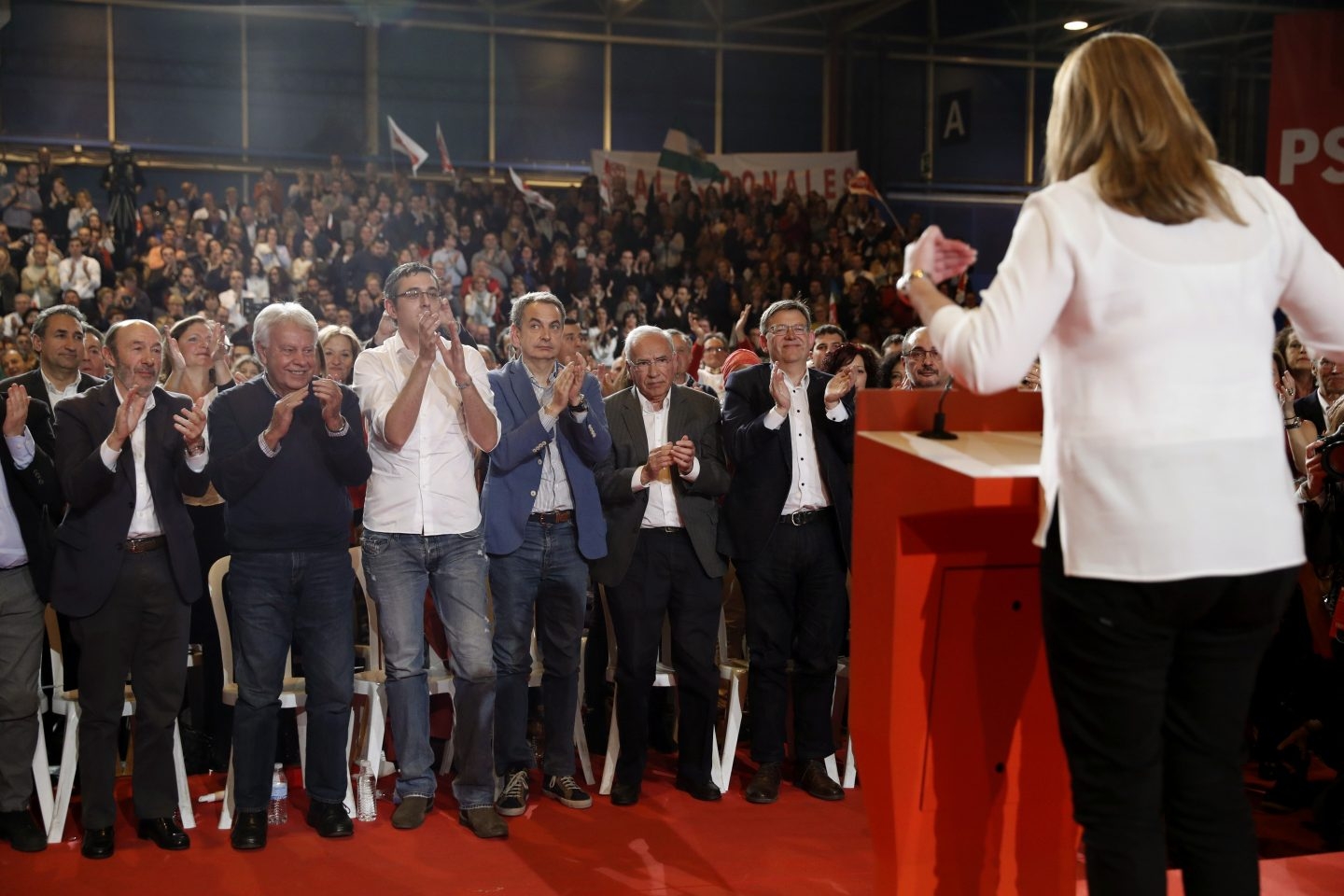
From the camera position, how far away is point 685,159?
1523 centimetres

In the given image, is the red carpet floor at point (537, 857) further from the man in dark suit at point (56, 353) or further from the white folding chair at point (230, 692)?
the man in dark suit at point (56, 353)

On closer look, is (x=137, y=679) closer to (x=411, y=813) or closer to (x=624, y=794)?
(x=411, y=813)

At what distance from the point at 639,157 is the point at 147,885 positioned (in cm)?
1246

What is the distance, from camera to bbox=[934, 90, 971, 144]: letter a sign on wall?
1769 cm

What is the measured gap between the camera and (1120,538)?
1.82 meters

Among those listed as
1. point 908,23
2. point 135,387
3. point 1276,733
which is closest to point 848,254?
point 908,23

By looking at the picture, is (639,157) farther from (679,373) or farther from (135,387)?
(135,387)

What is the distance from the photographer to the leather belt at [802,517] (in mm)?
4859

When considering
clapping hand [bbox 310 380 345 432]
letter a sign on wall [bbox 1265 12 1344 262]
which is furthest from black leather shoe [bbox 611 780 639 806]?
letter a sign on wall [bbox 1265 12 1344 262]

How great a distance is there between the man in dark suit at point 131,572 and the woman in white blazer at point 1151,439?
120 inches

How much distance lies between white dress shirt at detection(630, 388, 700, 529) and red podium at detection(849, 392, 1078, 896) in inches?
90.1

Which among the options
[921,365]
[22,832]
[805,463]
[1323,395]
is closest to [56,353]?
[22,832]

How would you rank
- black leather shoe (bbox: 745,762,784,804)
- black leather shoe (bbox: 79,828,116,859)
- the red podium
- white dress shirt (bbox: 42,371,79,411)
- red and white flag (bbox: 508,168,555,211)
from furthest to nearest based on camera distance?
1. red and white flag (bbox: 508,168,555,211)
2. white dress shirt (bbox: 42,371,79,411)
3. black leather shoe (bbox: 745,762,784,804)
4. black leather shoe (bbox: 79,828,116,859)
5. the red podium

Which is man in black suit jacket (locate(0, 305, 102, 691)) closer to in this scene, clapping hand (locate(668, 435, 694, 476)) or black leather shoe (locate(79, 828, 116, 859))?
black leather shoe (locate(79, 828, 116, 859))
